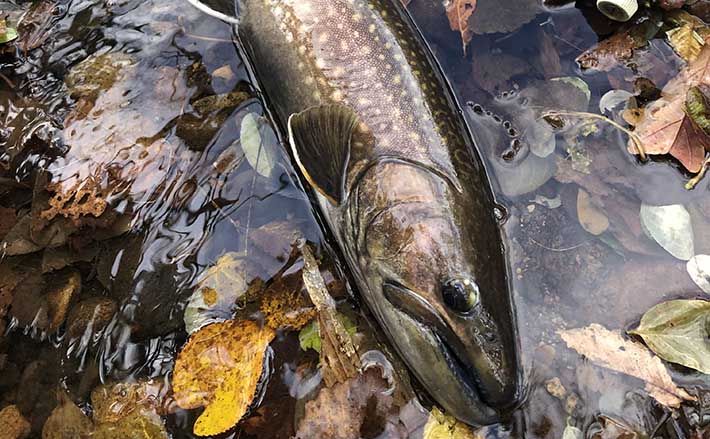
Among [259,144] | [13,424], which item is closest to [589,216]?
[259,144]

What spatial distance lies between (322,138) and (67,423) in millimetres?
1677

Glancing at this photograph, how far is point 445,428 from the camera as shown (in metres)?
2.47

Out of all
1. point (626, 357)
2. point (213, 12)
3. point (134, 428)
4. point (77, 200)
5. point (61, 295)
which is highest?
point (213, 12)

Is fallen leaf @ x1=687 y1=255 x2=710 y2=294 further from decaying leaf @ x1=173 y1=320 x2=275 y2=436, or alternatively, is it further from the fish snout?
decaying leaf @ x1=173 y1=320 x2=275 y2=436

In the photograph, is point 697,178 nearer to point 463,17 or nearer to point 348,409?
point 463,17

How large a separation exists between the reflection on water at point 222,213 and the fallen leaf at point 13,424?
4 centimetres

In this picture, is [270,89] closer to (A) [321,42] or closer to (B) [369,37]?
(A) [321,42]

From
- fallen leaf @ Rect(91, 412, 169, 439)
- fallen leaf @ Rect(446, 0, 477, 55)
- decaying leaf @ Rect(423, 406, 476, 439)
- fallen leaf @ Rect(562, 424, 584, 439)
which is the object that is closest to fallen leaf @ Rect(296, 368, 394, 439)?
decaying leaf @ Rect(423, 406, 476, 439)

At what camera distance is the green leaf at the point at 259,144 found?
10.2 feet

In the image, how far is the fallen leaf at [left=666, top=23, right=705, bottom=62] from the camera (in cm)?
306

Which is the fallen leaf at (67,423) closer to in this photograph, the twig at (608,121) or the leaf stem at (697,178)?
the twig at (608,121)

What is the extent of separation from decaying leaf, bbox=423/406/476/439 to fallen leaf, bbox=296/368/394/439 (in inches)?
7.3

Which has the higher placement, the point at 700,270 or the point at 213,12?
the point at 213,12

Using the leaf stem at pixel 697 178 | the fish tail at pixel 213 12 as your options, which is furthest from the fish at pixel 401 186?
the leaf stem at pixel 697 178
